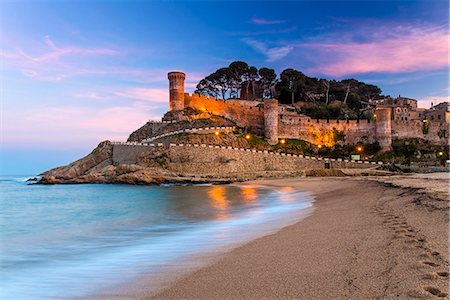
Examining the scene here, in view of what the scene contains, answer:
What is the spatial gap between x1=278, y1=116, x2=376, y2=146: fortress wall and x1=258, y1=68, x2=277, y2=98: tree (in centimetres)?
1895

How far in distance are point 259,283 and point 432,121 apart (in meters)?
60.1

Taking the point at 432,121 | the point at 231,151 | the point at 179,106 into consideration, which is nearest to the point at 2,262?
the point at 231,151

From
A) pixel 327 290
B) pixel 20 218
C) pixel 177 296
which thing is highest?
pixel 327 290

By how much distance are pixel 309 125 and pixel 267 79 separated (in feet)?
65.8

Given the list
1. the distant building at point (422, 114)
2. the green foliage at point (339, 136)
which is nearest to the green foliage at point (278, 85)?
the distant building at point (422, 114)

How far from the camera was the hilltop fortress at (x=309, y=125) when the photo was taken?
49219 mm

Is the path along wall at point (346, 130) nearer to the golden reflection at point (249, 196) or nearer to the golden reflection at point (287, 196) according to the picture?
the golden reflection at point (249, 196)

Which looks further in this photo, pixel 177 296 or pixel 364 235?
pixel 364 235

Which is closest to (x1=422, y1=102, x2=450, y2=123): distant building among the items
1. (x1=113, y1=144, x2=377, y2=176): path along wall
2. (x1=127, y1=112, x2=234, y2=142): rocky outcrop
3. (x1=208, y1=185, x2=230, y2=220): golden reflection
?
(x1=113, y1=144, x2=377, y2=176): path along wall

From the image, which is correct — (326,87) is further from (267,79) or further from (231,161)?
(231,161)

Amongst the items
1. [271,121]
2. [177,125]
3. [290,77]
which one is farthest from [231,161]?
[290,77]

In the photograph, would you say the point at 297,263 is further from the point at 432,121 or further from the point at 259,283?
the point at 432,121

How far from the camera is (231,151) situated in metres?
40.1

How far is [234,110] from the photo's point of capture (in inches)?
2152
